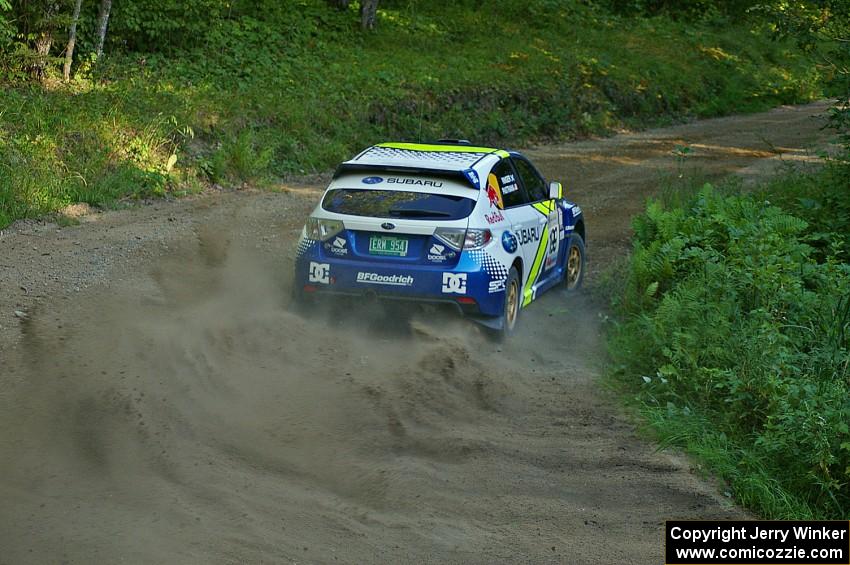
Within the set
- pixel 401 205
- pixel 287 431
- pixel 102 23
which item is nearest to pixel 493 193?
pixel 401 205

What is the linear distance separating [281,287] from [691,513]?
5.66 m

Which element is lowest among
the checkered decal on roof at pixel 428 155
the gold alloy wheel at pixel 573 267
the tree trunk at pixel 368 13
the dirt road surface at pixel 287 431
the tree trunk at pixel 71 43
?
the dirt road surface at pixel 287 431

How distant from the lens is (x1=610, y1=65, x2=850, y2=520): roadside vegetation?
23.4 feet

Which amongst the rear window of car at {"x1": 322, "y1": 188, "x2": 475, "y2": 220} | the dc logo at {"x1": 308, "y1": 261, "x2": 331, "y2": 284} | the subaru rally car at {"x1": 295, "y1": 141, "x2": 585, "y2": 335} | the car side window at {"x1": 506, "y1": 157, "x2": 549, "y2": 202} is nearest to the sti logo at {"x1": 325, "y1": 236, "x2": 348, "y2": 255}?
the subaru rally car at {"x1": 295, "y1": 141, "x2": 585, "y2": 335}

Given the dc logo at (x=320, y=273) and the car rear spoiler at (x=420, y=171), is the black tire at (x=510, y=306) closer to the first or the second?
the car rear spoiler at (x=420, y=171)

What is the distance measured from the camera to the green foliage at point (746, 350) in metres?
7.15

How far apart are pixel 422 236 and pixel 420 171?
0.73m

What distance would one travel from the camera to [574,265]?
474 inches

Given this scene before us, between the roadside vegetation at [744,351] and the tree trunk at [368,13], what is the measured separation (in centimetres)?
1522

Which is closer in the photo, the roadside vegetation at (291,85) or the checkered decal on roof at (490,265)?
the checkered decal on roof at (490,265)

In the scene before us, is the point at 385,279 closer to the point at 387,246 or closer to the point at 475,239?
the point at 387,246

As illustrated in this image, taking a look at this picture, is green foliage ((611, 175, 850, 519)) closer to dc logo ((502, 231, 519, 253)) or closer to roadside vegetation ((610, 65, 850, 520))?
roadside vegetation ((610, 65, 850, 520))

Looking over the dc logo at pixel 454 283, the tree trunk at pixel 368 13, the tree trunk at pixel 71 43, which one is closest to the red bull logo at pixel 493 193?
the dc logo at pixel 454 283

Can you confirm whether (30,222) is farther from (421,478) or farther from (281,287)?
(421,478)
